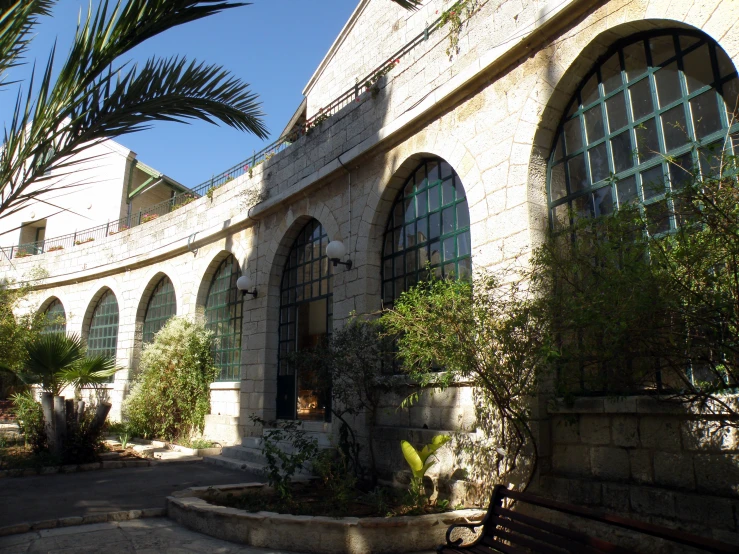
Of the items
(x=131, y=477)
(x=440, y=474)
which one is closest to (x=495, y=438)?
(x=440, y=474)

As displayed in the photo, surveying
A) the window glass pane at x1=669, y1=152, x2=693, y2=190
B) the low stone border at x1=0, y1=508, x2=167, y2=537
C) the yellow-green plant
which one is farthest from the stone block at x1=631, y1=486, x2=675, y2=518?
the low stone border at x1=0, y1=508, x2=167, y2=537

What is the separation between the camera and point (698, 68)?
4.62 meters

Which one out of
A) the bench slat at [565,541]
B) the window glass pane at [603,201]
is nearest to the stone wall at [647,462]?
the bench slat at [565,541]

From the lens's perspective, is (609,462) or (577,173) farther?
(577,173)

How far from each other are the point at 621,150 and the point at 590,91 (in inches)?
31.0

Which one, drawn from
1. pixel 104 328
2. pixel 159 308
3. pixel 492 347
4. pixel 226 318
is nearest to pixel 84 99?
pixel 492 347

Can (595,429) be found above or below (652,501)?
above

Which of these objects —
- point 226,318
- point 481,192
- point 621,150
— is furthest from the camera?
point 226,318

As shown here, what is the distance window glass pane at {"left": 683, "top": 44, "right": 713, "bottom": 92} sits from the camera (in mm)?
4543

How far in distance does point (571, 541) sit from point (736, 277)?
1.66 metres

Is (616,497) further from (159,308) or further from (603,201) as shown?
(159,308)

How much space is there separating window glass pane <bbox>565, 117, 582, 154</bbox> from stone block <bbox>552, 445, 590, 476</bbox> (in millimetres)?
2861

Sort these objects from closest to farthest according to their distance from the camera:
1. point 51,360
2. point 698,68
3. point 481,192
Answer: point 698,68
point 481,192
point 51,360

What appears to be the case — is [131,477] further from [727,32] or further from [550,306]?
[727,32]
